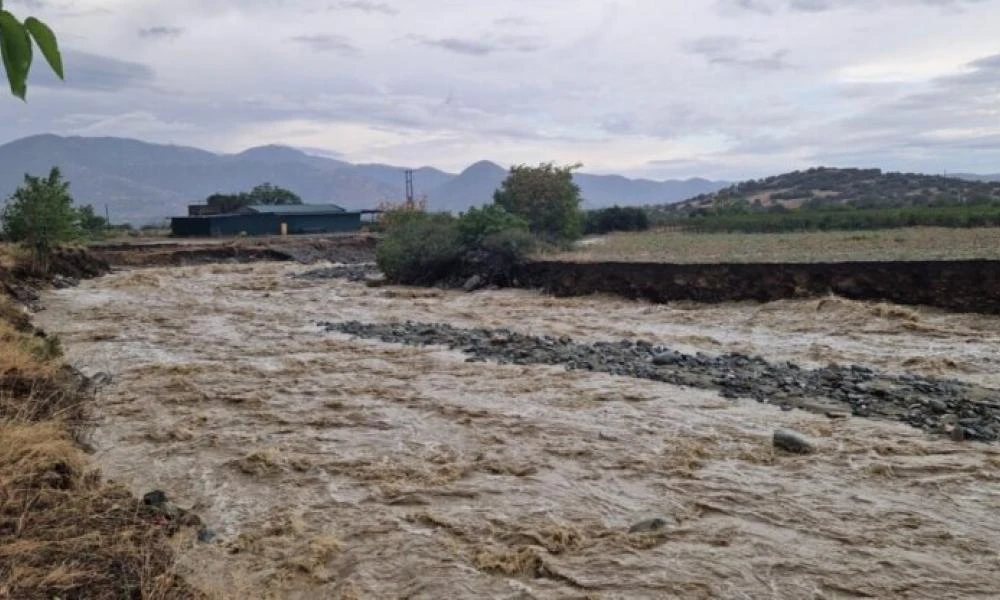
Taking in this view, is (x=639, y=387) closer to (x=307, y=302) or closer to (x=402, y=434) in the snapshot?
(x=402, y=434)

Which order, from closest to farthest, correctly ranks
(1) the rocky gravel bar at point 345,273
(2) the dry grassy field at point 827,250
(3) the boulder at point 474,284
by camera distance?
(2) the dry grassy field at point 827,250, (3) the boulder at point 474,284, (1) the rocky gravel bar at point 345,273

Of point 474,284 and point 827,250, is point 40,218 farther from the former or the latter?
point 827,250

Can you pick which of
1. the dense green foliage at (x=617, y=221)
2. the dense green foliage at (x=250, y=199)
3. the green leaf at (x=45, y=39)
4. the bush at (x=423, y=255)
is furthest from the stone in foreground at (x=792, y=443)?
the dense green foliage at (x=250, y=199)

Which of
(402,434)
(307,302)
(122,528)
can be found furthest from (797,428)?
(307,302)

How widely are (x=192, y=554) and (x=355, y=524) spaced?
4.08 ft

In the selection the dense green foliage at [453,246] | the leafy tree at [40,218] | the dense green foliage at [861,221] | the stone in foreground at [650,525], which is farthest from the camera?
the dense green foliage at [861,221]

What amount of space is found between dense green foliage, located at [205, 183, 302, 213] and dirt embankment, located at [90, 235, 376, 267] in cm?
2355

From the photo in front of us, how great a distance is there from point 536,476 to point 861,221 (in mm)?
35282

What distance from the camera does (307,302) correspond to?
22.5 meters

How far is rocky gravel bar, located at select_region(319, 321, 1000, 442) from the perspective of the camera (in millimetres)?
9000

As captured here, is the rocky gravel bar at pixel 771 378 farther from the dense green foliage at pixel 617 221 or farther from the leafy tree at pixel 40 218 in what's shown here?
the dense green foliage at pixel 617 221

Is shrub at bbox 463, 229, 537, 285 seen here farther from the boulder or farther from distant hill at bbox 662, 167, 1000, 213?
distant hill at bbox 662, 167, 1000, 213

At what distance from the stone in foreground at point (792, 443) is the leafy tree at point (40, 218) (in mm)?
26767

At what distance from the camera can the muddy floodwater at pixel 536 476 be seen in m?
5.44
